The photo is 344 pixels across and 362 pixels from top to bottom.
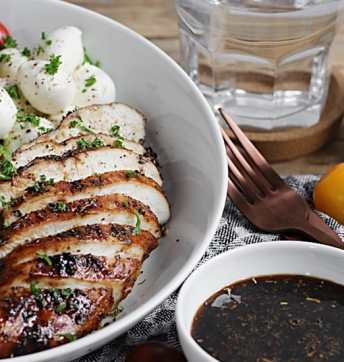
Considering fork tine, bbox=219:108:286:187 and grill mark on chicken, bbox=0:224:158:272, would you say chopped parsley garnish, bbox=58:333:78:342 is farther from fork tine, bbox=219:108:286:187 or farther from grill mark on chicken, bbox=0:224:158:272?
fork tine, bbox=219:108:286:187

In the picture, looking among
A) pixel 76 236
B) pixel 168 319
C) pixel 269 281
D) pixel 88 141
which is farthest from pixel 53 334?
pixel 88 141

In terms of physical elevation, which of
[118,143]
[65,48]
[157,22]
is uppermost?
[65,48]

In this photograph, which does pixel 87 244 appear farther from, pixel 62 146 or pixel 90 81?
pixel 90 81

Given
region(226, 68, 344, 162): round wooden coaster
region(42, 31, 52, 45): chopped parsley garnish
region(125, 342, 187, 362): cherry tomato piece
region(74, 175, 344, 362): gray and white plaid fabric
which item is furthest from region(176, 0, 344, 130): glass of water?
region(125, 342, 187, 362): cherry tomato piece

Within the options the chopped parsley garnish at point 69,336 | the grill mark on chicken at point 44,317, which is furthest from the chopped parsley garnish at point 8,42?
the chopped parsley garnish at point 69,336

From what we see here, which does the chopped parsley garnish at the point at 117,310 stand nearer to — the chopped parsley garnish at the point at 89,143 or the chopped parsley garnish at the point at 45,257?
the chopped parsley garnish at the point at 45,257

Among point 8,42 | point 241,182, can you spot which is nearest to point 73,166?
point 241,182

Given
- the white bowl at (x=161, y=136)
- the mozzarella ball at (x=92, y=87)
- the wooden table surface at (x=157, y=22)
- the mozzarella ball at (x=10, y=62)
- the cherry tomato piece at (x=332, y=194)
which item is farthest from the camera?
the wooden table surface at (x=157, y=22)
